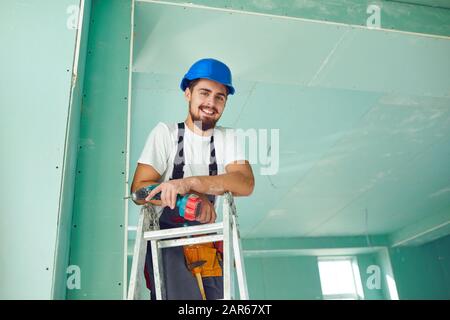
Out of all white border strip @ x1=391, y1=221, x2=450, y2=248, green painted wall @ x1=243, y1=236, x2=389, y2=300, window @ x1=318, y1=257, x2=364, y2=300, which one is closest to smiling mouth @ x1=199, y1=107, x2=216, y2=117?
green painted wall @ x1=243, y1=236, x2=389, y2=300

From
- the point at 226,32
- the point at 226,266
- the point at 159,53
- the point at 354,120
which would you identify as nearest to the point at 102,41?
the point at 159,53

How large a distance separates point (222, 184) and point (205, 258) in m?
0.30

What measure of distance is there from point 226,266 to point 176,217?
0.46m

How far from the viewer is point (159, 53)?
2.52 m

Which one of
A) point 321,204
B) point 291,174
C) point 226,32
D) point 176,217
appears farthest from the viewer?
point 321,204

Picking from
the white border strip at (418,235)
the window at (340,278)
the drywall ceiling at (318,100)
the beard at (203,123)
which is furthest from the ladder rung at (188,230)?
the window at (340,278)

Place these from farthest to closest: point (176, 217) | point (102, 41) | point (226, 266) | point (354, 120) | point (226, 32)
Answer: point (354, 120) < point (226, 32) < point (102, 41) < point (176, 217) < point (226, 266)

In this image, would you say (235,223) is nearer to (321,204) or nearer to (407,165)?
(407,165)

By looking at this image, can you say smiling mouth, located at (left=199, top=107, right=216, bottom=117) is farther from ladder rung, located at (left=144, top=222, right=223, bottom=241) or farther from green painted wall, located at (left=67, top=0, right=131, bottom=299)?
ladder rung, located at (left=144, top=222, right=223, bottom=241)

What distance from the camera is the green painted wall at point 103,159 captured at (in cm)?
158

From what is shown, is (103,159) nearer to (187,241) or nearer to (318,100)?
(187,241)

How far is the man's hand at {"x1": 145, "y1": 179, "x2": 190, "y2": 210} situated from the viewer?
4.84ft

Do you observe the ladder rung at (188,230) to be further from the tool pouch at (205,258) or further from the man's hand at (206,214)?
the tool pouch at (205,258)

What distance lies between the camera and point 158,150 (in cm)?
185
